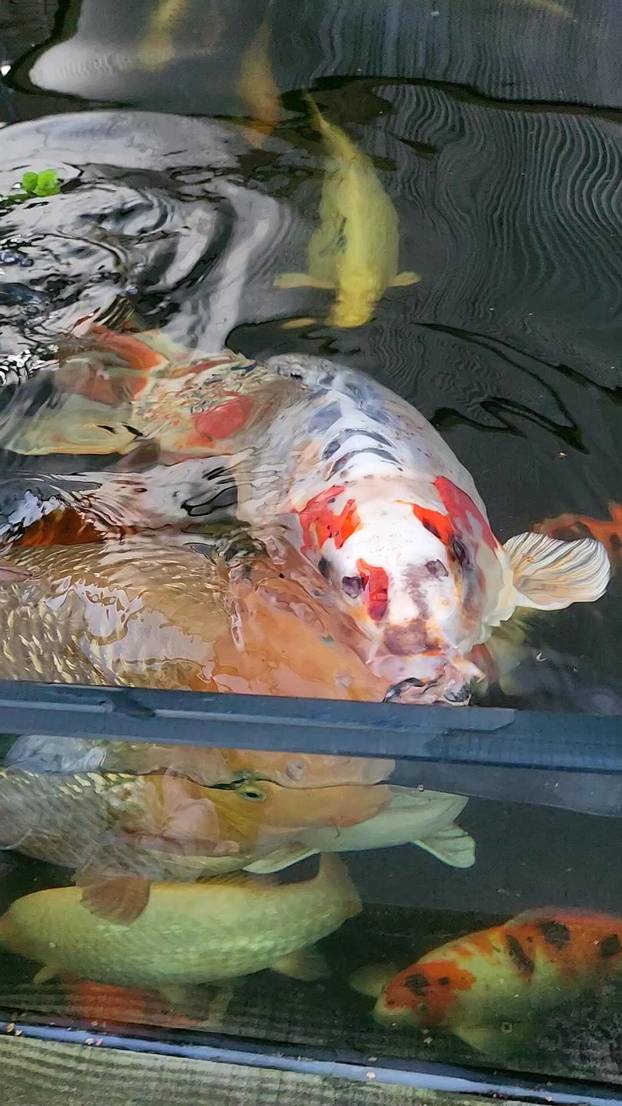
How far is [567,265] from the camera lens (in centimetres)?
308

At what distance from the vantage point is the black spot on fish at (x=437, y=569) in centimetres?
189

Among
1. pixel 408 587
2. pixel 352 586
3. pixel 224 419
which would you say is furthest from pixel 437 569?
pixel 224 419

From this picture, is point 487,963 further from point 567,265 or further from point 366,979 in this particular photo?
point 567,265

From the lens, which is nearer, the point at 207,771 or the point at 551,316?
the point at 207,771

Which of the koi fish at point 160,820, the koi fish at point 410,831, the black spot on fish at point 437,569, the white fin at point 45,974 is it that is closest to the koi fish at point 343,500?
the black spot on fish at point 437,569

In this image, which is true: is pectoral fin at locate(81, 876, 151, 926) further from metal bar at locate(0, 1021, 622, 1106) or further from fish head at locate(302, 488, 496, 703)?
fish head at locate(302, 488, 496, 703)

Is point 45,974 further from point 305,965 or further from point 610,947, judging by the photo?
point 610,947

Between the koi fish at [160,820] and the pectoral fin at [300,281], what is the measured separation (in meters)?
2.04

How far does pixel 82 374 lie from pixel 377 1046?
1961 mm

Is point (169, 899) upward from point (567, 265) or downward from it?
downward

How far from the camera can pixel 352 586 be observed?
76.0 inches

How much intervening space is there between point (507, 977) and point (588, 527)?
1.27m

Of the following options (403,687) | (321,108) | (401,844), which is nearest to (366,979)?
(401,844)

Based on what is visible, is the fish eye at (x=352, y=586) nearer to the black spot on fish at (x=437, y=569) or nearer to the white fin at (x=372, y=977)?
the black spot on fish at (x=437, y=569)
